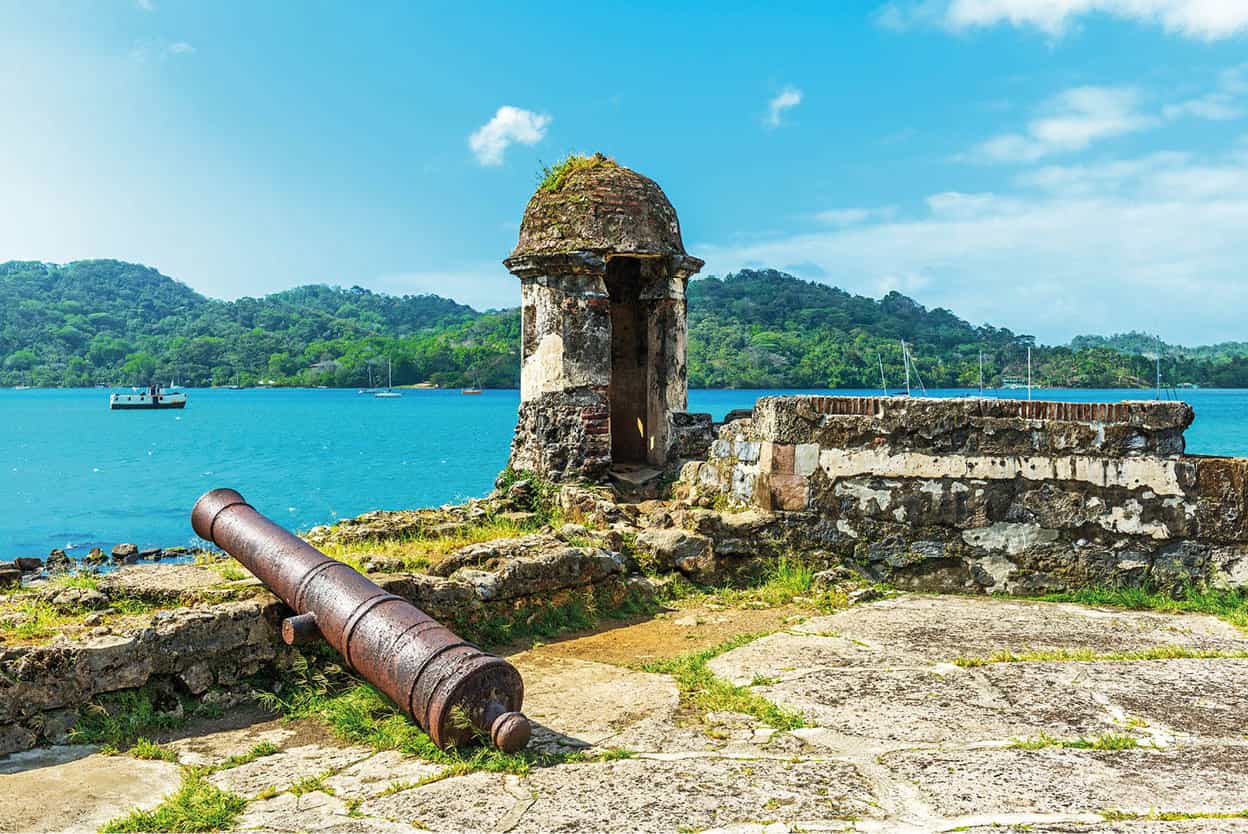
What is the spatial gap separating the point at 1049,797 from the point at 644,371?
876 cm

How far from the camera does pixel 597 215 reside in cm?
996

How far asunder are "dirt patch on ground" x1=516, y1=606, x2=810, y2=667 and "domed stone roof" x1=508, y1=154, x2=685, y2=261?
4785 millimetres

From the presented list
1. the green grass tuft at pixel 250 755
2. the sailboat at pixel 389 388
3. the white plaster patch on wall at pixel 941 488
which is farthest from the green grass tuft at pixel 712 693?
the sailboat at pixel 389 388

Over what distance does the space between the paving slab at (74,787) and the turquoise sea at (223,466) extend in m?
5.22

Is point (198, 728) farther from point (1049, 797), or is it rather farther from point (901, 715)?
point (1049, 797)

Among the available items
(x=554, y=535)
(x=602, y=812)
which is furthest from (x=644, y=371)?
(x=602, y=812)

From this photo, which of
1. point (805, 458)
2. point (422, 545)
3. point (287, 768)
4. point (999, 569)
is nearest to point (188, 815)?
point (287, 768)

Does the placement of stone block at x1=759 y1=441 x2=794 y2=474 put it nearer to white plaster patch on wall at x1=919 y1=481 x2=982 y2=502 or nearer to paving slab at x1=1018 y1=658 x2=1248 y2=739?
white plaster patch on wall at x1=919 y1=481 x2=982 y2=502

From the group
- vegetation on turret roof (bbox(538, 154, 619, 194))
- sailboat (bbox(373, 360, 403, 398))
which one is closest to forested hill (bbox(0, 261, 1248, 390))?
sailboat (bbox(373, 360, 403, 398))

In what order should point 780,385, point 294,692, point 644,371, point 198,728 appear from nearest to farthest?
point 198,728, point 294,692, point 644,371, point 780,385

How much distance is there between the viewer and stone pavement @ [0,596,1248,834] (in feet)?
10.2

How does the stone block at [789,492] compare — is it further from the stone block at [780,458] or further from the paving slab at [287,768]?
the paving slab at [287,768]

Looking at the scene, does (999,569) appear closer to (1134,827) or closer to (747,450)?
(747,450)

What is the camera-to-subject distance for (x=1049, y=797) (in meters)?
3.13
